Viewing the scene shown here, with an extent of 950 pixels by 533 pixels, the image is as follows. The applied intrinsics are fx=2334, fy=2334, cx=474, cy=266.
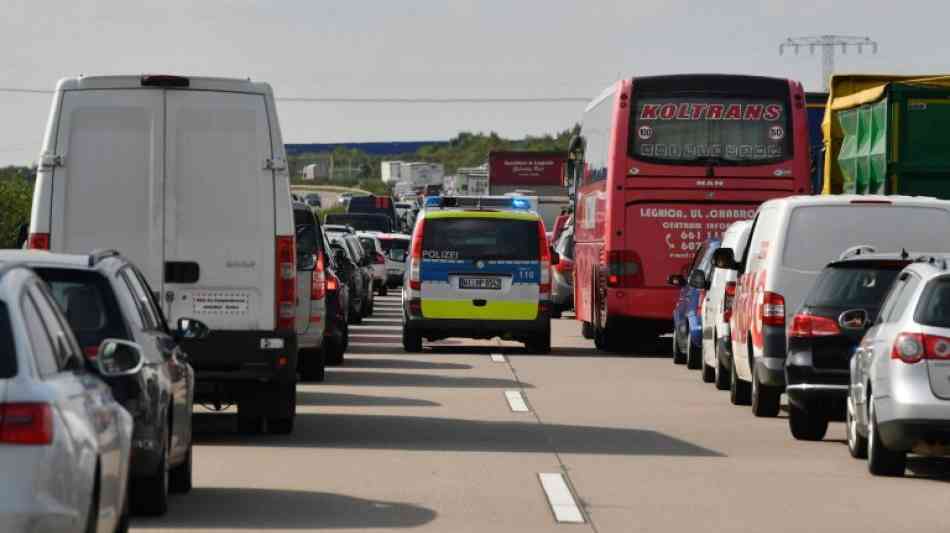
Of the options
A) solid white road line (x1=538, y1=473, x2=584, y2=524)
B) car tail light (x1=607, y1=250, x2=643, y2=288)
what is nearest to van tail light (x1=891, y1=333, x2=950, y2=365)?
solid white road line (x1=538, y1=473, x2=584, y2=524)

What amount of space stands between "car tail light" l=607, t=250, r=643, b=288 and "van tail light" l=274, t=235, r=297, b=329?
46.8ft

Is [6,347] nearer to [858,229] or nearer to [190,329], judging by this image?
[190,329]

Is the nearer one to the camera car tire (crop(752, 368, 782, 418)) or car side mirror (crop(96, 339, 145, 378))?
car side mirror (crop(96, 339, 145, 378))

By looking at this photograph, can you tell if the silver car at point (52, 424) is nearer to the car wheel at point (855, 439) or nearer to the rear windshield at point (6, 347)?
the rear windshield at point (6, 347)

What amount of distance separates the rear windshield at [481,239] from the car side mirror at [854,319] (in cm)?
1311

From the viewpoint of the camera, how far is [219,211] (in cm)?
1622

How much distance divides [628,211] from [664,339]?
630 cm

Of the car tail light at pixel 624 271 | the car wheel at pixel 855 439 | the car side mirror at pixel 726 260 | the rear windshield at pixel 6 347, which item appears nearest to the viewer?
the rear windshield at pixel 6 347

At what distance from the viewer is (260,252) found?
52.9 feet

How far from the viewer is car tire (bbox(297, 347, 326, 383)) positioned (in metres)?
24.6

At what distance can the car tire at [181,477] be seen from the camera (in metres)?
13.2

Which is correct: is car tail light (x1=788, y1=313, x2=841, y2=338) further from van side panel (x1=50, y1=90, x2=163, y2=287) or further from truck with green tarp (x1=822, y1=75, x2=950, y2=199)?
truck with green tarp (x1=822, y1=75, x2=950, y2=199)

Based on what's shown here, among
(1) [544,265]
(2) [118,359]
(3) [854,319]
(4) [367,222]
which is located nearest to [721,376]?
(1) [544,265]

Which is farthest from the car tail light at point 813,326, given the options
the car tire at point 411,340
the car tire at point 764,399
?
the car tire at point 411,340
